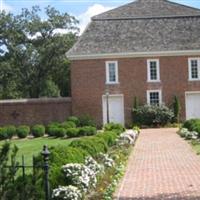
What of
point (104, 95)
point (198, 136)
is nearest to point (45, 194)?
point (198, 136)

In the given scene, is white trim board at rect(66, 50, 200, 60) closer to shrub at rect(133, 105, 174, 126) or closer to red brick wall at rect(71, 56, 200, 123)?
red brick wall at rect(71, 56, 200, 123)

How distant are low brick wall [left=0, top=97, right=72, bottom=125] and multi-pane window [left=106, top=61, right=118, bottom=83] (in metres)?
3.50

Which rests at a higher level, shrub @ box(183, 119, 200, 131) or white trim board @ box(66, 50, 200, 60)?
white trim board @ box(66, 50, 200, 60)

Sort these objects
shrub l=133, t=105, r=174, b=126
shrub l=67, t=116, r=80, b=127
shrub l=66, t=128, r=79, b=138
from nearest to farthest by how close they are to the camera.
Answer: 1. shrub l=66, t=128, r=79, b=138
2. shrub l=67, t=116, r=80, b=127
3. shrub l=133, t=105, r=174, b=126

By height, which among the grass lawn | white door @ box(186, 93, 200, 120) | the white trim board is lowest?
the grass lawn

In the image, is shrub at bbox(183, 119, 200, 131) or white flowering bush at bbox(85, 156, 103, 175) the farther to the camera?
shrub at bbox(183, 119, 200, 131)

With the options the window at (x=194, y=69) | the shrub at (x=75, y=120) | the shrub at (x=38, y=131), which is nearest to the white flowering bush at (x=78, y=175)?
the shrub at (x=38, y=131)

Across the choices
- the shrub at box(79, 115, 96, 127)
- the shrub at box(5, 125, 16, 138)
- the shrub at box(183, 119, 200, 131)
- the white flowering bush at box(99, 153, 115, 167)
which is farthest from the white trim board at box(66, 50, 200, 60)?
the white flowering bush at box(99, 153, 115, 167)

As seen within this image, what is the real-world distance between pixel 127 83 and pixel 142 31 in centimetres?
443

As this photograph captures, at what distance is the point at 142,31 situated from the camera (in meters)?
45.9

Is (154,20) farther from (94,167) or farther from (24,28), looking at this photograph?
(94,167)

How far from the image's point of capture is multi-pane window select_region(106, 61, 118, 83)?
44625 millimetres

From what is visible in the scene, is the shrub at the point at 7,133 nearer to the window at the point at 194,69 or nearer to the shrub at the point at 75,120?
the shrub at the point at 75,120

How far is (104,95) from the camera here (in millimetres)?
44344
